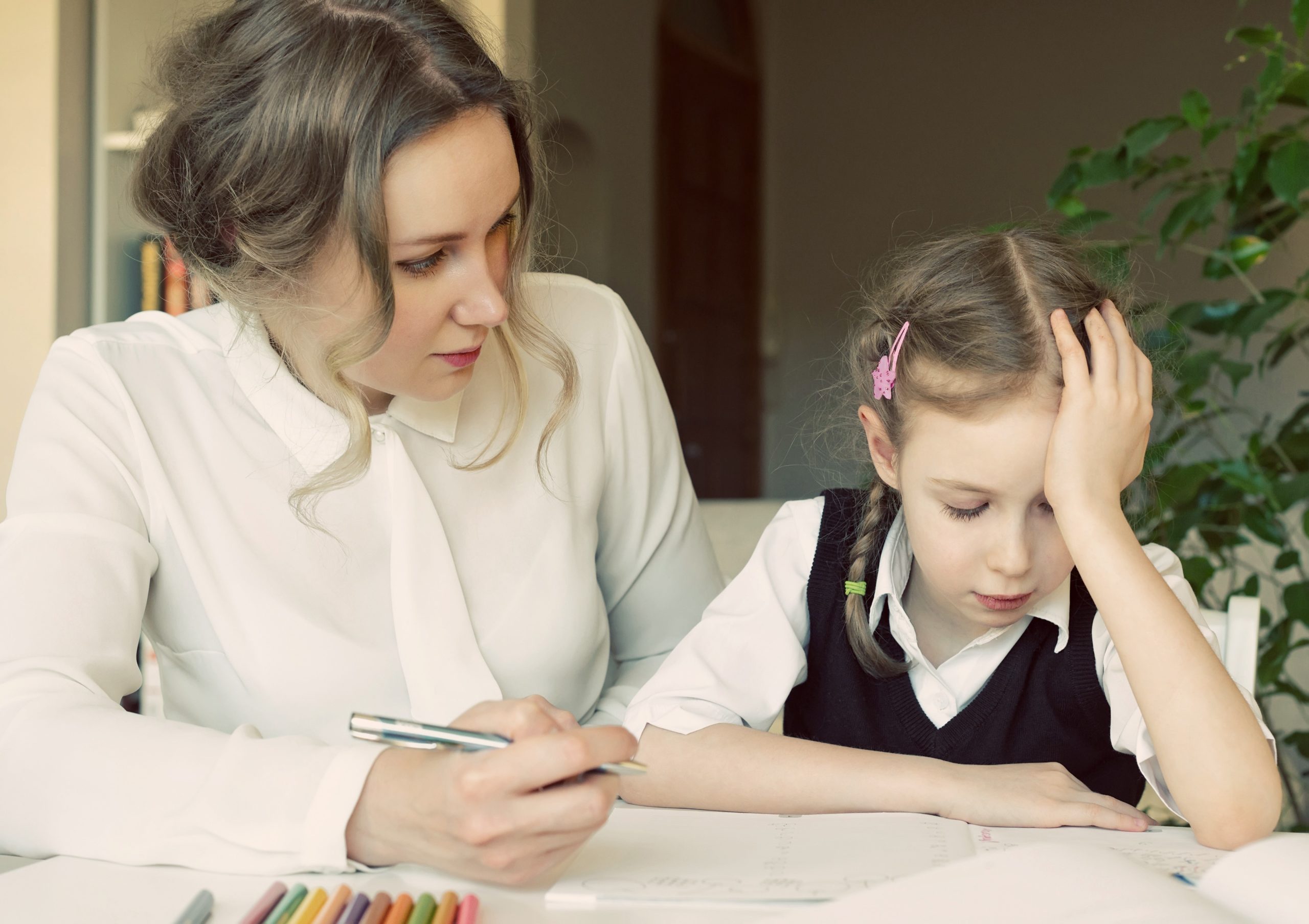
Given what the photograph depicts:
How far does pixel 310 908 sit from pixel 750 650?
23.6 inches

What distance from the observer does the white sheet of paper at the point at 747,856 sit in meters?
0.67

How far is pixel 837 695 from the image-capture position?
1.21 meters

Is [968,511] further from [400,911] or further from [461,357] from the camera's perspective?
[400,911]

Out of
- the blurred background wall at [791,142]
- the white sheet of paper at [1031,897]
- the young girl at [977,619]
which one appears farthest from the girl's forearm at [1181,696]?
the blurred background wall at [791,142]

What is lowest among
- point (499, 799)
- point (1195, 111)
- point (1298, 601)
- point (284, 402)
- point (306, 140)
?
point (1298, 601)

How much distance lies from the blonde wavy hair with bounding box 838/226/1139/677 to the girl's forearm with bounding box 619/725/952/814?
22cm

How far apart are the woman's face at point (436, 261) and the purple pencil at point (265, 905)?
1.65ft

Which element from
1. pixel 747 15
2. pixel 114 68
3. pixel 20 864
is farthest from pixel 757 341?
pixel 20 864

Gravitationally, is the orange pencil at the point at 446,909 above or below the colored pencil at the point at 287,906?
above

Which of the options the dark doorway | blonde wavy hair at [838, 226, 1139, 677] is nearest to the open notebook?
blonde wavy hair at [838, 226, 1139, 677]

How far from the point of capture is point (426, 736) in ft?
2.16

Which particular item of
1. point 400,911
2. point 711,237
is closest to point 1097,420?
point 400,911

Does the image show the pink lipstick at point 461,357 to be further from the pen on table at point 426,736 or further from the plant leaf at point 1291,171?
the plant leaf at point 1291,171

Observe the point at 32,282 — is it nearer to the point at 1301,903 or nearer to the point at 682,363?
the point at 1301,903
